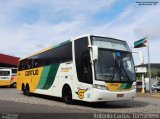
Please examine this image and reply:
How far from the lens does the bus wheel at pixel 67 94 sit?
18.7 meters

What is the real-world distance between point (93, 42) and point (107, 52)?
2.59 feet

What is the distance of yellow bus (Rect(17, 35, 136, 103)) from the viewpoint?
16391 millimetres

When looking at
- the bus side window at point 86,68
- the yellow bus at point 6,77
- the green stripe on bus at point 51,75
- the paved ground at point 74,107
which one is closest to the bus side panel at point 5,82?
the yellow bus at point 6,77

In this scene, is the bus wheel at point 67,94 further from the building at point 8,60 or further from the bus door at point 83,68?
the building at point 8,60

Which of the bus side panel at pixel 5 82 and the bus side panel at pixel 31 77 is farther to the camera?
the bus side panel at pixel 5 82

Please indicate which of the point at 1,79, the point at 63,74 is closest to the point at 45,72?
the point at 63,74

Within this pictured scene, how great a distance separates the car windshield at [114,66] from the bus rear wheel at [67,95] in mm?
2879

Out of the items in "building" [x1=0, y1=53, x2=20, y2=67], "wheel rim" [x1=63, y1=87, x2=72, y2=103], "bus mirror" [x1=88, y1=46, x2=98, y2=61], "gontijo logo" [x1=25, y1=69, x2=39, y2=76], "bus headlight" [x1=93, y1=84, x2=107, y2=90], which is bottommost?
"wheel rim" [x1=63, y1=87, x2=72, y2=103]

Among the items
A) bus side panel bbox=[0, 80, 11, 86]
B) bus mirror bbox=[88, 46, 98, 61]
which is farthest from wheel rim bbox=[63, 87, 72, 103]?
bus side panel bbox=[0, 80, 11, 86]

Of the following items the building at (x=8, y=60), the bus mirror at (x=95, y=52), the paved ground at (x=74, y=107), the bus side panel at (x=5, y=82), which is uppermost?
the building at (x=8, y=60)

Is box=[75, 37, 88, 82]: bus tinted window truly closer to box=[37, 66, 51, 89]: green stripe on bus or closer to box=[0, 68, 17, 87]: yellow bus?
box=[37, 66, 51, 89]: green stripe on bus

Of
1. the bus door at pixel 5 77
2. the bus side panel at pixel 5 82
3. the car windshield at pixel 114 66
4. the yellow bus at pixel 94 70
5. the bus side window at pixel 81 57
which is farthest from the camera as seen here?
the bus side panel at pixel 5 82

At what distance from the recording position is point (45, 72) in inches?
878

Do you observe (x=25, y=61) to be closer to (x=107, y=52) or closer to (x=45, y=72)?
(x=45, y=72)
